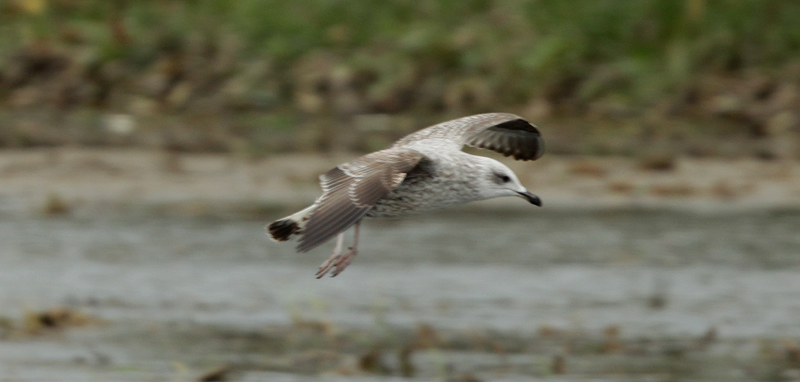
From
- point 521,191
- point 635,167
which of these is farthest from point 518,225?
point 521,191

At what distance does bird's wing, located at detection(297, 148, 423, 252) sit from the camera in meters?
6.29

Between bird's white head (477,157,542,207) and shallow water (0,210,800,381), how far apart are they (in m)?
2.69

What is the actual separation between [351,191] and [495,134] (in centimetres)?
189

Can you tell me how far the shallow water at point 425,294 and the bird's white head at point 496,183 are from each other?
269 cm

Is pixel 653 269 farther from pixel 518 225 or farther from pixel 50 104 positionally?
pixel 50 104

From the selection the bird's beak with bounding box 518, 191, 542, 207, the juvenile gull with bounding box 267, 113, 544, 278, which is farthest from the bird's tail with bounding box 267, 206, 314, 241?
the bird's beak with bounding box 518, 191, 542, 207

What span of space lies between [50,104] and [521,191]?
12085mm

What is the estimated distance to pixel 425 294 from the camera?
1207 cm

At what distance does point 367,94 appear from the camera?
58.4ft

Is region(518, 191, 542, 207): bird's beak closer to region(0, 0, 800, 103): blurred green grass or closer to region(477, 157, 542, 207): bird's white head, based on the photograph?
region(477, 157, 542, 207): bird's white head

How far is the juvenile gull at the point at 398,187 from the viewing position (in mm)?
6398

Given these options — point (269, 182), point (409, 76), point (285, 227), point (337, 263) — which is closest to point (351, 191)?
point (337, 263)

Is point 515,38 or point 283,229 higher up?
point 515,38

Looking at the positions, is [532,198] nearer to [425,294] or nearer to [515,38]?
[425,294]
